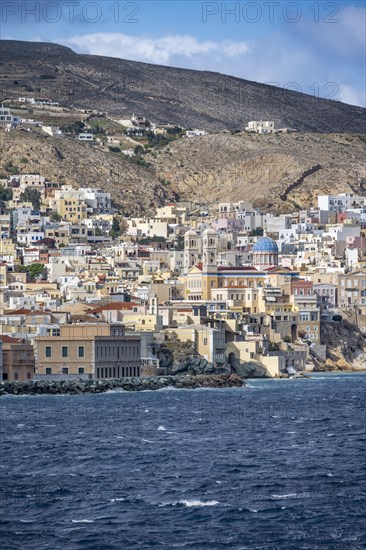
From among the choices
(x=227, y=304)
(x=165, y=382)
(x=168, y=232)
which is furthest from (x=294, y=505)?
(x=168, y=232)

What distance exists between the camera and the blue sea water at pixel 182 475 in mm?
52469

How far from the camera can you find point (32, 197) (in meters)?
191

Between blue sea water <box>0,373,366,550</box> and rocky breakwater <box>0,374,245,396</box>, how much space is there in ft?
20.5

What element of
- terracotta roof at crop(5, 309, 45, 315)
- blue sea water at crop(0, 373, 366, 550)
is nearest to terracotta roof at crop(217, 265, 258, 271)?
terracotta roof at crop(5, 309, 45, 315)

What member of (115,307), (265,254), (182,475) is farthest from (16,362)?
(265,254)

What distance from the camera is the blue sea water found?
52.5 m

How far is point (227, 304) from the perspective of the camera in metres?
137

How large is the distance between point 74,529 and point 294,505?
7292mm

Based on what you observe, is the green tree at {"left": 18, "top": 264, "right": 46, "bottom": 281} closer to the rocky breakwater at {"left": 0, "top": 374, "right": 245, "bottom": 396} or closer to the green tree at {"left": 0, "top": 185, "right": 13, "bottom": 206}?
the green tree at {"left": 0, "top": 185, "right": 13, "bottom": 206}

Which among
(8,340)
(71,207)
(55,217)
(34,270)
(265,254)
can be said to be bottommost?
(8,340)

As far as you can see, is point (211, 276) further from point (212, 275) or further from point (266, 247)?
point (266, 247)

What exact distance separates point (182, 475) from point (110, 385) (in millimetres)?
42438

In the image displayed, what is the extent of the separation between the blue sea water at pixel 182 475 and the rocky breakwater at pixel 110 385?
20.5ft

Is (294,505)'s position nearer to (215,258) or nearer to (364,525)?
(364,525)
